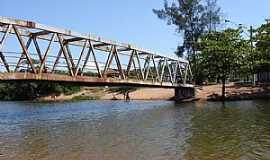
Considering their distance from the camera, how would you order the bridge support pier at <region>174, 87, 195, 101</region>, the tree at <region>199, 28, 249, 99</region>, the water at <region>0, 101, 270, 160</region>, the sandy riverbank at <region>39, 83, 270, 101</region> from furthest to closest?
the bridge support pier at <region>174, 87, 195, 101</region>
the sandy riverbank at <region>39, 83, 270, 101</region>
the tree at <region>199, 28, 249, 99</region>
the water at <region>0, 101, 270, 160</region>

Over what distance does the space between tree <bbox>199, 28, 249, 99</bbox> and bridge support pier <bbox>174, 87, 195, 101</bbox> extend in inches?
228

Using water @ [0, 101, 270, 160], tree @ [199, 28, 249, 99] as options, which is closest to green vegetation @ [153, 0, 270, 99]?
tree @ [199, 28, 249, 99]

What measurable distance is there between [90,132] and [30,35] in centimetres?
1166

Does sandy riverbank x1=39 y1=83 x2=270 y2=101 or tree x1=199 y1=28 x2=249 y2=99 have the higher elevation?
tree x1=199 y1=28 x2=249 y2=99

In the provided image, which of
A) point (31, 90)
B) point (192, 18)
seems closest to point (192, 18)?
point (192, 18)

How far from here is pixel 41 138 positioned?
22938 millimetres

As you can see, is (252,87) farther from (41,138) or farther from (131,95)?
(41,138)

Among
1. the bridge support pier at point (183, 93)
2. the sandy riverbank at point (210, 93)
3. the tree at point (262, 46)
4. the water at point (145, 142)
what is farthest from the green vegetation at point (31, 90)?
the water at point (145, 142)

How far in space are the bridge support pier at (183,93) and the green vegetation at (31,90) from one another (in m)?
36.9

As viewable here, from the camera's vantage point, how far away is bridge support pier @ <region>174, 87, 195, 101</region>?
6769 cm

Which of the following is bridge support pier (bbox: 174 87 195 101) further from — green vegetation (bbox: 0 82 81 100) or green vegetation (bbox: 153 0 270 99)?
green vegetation (bbox: 0 82 81 100)

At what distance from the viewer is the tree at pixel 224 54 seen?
5991 centimetres

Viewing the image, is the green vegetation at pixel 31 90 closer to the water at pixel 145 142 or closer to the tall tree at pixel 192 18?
the tall tree at pixel 192 18

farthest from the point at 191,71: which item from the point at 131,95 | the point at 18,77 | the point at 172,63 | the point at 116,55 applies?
the point at 18,77
